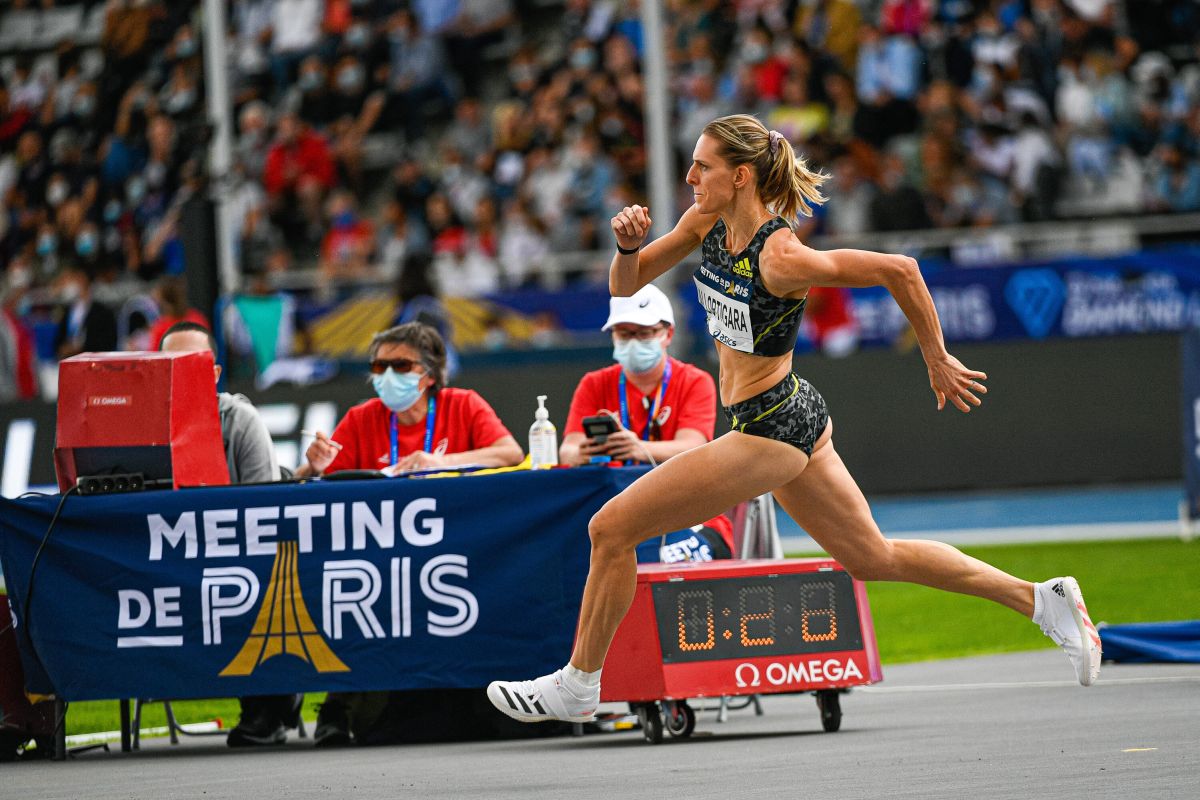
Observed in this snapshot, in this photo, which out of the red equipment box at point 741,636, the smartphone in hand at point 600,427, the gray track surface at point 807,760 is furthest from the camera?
the smartphone in hand at point 600,427

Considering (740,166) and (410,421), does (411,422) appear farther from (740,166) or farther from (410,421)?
(740,166)

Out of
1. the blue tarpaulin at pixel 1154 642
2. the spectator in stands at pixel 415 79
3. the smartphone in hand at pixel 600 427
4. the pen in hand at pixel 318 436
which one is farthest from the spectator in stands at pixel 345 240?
the smartphone in hand at pixel 600 427

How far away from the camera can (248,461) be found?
393 inches

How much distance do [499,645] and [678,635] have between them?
0.88 meters

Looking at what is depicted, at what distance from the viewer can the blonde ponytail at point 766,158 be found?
688cm

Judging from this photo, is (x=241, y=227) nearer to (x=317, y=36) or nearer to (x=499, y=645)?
(x=317, y=36)

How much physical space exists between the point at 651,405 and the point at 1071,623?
3.29 metres

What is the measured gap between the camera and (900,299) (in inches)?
253

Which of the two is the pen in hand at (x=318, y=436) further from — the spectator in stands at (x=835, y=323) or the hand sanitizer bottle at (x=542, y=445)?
the spectator in stands at (x=835, y=323)

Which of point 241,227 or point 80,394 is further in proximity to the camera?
point 241,227

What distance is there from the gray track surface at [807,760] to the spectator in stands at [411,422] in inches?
60.6

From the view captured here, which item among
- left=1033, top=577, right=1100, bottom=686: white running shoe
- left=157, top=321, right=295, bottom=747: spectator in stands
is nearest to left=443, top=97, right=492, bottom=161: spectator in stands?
left=157, top=321, right=295, bottom=747: spectator in stands

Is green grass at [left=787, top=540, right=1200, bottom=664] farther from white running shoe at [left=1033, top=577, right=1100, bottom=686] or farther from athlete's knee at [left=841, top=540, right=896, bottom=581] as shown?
athlete's knee at [left=841, top=540, right=896, bottom=581]

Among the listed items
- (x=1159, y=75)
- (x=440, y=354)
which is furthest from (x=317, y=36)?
(x=440, y=354)
